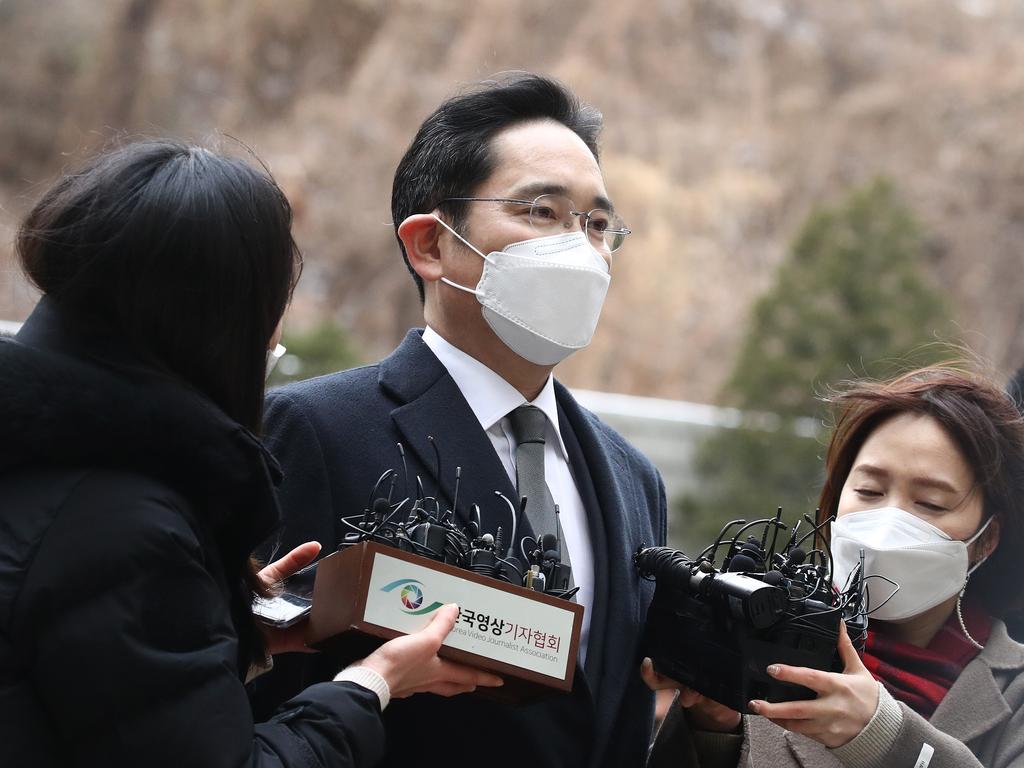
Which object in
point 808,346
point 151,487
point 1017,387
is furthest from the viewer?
point 808,346

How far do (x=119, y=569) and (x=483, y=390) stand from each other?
3.95 feet

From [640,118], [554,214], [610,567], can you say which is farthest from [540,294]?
[640,118]

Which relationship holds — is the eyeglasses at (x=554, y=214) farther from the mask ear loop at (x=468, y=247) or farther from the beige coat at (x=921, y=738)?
the beige coat at (x=921, y=738)

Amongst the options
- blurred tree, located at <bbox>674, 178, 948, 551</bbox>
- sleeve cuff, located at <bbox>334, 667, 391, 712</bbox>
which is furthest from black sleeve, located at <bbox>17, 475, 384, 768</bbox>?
blurred tree, located at <bbox>674, 178, 948, 551</bbox>

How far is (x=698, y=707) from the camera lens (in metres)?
2.47

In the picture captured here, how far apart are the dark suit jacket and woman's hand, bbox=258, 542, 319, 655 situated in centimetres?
17

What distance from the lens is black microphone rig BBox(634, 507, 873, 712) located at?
206 cm

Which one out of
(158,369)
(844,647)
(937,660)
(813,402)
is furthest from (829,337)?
(158,369)

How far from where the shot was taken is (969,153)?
63.7 feet

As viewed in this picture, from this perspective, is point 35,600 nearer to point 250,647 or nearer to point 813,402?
point 250,647

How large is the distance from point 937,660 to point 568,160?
57.8 inches

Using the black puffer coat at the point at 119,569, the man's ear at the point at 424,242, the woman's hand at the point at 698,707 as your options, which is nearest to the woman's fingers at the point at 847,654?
the woman's hand at the point at 698,707

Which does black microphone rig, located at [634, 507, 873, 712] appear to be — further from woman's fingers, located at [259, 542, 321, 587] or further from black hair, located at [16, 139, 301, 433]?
black hair, located at [16, 139, 301, 433]

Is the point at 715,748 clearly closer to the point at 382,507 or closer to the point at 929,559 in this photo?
the point at 929,559
